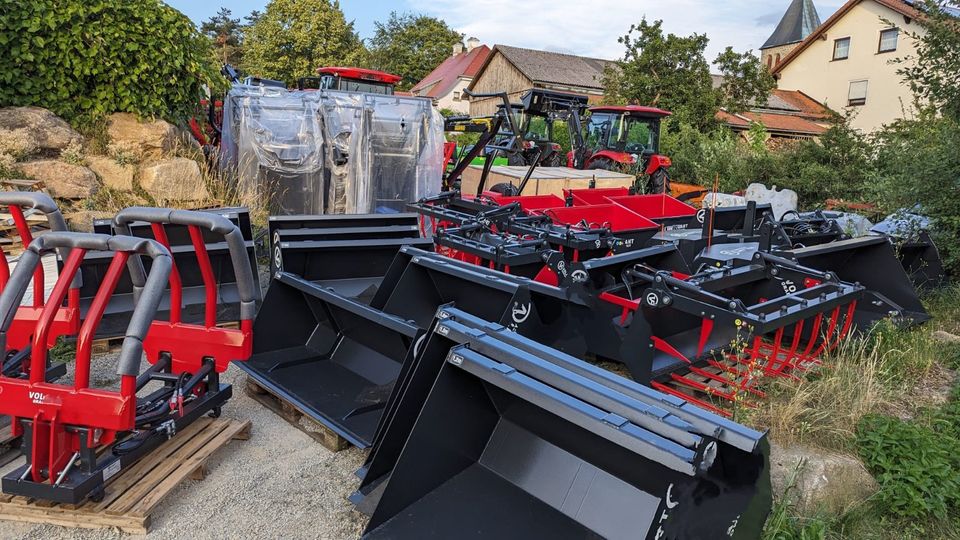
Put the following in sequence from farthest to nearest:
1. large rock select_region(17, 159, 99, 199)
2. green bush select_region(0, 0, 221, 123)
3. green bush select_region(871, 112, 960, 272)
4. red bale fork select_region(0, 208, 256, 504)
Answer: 1. green bush select_region(0, 0, 221, 123)
2. large rock select_region(17, 159, 99, 199)
3. green bush select_region(871, 112, 960, 272)
4. red bale fork select_region(0, 208, 256, 504)

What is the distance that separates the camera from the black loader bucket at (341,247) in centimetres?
529

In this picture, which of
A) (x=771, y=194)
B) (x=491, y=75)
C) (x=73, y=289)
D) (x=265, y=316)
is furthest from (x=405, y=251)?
(x=491, y=75)

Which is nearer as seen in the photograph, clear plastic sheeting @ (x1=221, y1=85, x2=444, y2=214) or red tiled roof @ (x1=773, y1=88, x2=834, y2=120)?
clear plastic sheeting @ (x1=221, y1=85, x2=444, y2=214)

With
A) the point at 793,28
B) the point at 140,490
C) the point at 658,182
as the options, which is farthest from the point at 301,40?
the point at 793,28

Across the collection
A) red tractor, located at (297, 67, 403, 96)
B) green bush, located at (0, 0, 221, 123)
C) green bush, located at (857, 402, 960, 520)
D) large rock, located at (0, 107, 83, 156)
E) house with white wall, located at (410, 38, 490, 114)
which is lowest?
green bush, located at (857, 402, 960, 520)

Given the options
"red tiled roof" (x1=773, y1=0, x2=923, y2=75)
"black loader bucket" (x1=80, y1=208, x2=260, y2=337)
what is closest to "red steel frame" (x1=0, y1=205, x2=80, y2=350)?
"black loader bucket" (x1=80, y1=208, x2=260, y2=337)

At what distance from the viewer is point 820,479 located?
11.0 ft

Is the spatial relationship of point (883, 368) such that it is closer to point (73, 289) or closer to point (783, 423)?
point (783, 423)

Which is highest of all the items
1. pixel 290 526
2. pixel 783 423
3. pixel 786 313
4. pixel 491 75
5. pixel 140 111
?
pixel 491 75

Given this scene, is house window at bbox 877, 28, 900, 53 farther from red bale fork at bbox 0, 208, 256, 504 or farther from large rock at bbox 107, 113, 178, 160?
red bale fork at bbox 0, 208, 256, 504

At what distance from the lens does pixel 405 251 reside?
14.9 feet

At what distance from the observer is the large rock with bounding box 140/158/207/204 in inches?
354

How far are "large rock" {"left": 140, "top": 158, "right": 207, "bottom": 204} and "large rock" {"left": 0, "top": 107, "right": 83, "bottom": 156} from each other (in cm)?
105

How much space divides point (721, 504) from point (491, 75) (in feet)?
130
